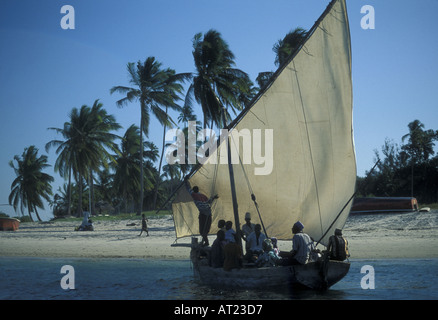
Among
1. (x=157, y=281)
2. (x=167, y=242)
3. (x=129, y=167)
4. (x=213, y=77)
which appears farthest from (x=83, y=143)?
(x=157, y=281)

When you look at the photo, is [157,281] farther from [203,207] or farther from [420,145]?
[420,145]

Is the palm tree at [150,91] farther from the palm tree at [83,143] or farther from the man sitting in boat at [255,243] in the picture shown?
the man sitting in boat at [255,243]

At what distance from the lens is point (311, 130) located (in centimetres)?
1305

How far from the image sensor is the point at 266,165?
13211 mm

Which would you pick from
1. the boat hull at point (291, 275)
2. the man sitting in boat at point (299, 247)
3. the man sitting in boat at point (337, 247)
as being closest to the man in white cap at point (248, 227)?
the boat hull at point (291, 275)

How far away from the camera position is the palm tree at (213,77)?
37.3 m

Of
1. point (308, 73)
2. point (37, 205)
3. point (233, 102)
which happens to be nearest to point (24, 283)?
point (308, 73)

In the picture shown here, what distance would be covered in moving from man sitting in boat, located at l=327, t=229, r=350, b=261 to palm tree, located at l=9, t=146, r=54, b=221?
2071 inches

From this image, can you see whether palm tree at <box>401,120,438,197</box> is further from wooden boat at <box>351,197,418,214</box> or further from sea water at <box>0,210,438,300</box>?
sea water at <box>0,210,438,300</box>

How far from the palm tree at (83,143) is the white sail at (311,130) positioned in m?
36.4

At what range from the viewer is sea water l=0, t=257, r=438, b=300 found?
1250cm

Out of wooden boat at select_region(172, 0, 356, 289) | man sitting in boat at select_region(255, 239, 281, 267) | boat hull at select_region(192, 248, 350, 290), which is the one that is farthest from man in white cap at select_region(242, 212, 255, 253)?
boat hull at select_region(192, 248, 350, 290)
